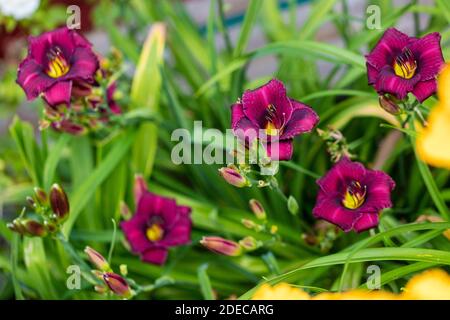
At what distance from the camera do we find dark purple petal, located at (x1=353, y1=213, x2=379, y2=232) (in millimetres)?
620

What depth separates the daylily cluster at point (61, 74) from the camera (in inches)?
27.7

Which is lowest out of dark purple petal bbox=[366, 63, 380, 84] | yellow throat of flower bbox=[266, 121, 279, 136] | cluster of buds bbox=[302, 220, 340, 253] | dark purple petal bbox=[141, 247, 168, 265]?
dark purple petal bbox=[141, 247, 168, 265]

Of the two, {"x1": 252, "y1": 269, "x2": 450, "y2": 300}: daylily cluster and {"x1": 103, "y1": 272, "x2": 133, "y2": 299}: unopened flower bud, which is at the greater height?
{"x1": 252, "y1": 269, "x2": 450, "y2": 300}: daylily cluster

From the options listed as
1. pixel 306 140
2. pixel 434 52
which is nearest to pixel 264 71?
pixel 306 140

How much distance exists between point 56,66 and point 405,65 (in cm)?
37

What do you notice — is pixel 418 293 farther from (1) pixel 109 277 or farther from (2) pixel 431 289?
(1) pixel 109 277

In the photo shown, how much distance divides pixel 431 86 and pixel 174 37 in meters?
0.61

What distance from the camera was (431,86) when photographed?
585mm

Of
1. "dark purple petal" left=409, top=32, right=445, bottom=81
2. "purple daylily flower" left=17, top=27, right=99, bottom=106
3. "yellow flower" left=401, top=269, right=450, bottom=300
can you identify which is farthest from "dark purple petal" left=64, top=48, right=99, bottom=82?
"yellow flower" left=401, top=269, right=450, bottom=300

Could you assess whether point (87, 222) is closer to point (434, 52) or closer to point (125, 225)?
point (125, 225)

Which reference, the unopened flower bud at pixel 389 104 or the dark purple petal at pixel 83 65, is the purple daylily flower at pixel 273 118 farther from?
the dark purple petal at pixel 83 65

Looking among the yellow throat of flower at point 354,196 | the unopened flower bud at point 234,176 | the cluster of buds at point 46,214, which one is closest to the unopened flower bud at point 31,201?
the cluster of buds at point 46,214

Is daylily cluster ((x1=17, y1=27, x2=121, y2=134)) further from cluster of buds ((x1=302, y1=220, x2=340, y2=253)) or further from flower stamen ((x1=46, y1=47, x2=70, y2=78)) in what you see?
cluster of buds ((x1=302, y1=220, x2=340, y2=253))

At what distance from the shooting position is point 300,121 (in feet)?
1.94
